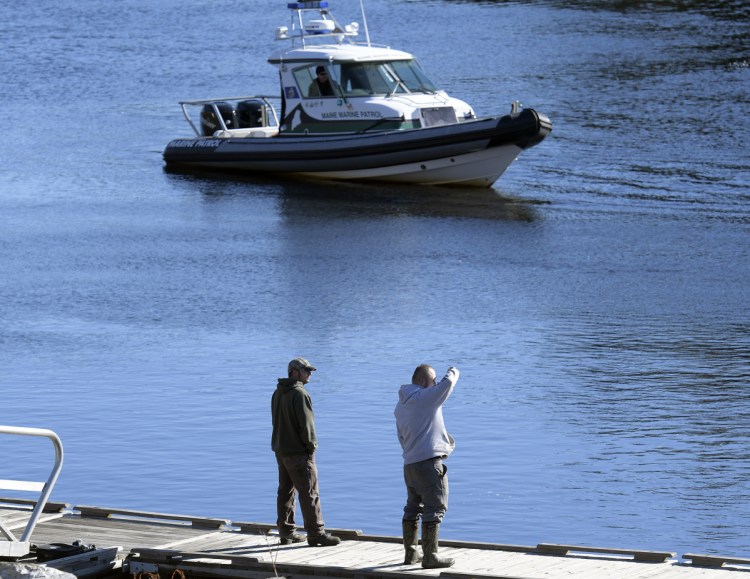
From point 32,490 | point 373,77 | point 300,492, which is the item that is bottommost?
point 32,490

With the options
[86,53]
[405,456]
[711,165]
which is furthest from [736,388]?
[86,53]

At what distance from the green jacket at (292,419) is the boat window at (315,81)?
2048cm

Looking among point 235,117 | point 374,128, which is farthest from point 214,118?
point 374,128

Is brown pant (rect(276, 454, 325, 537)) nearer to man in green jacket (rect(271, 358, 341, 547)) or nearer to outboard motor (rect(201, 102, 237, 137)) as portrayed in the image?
man in green jacket (rect(271, 358, 341, 547))

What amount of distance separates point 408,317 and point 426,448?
1048 centimetres

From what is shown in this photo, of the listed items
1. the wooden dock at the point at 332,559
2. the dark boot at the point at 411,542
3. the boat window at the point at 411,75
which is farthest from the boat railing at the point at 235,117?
the dark boot at the point at 411,542

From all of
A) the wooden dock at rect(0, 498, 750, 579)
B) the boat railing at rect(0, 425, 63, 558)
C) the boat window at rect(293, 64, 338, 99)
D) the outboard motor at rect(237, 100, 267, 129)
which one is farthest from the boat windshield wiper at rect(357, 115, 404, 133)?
the boat railing at rect(0, 425, 63, 558)

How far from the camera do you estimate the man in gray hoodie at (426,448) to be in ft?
28.9

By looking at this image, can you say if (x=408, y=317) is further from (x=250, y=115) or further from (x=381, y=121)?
(x=250, y=115)

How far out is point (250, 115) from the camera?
1297 inches

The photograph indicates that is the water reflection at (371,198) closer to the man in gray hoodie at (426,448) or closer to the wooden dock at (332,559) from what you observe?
the wooden dock at (332,559)

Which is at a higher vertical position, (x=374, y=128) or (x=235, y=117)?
(x=235, y=117)

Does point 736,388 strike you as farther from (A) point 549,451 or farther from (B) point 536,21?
(B) point 536,21

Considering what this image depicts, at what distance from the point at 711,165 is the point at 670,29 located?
26272mm
